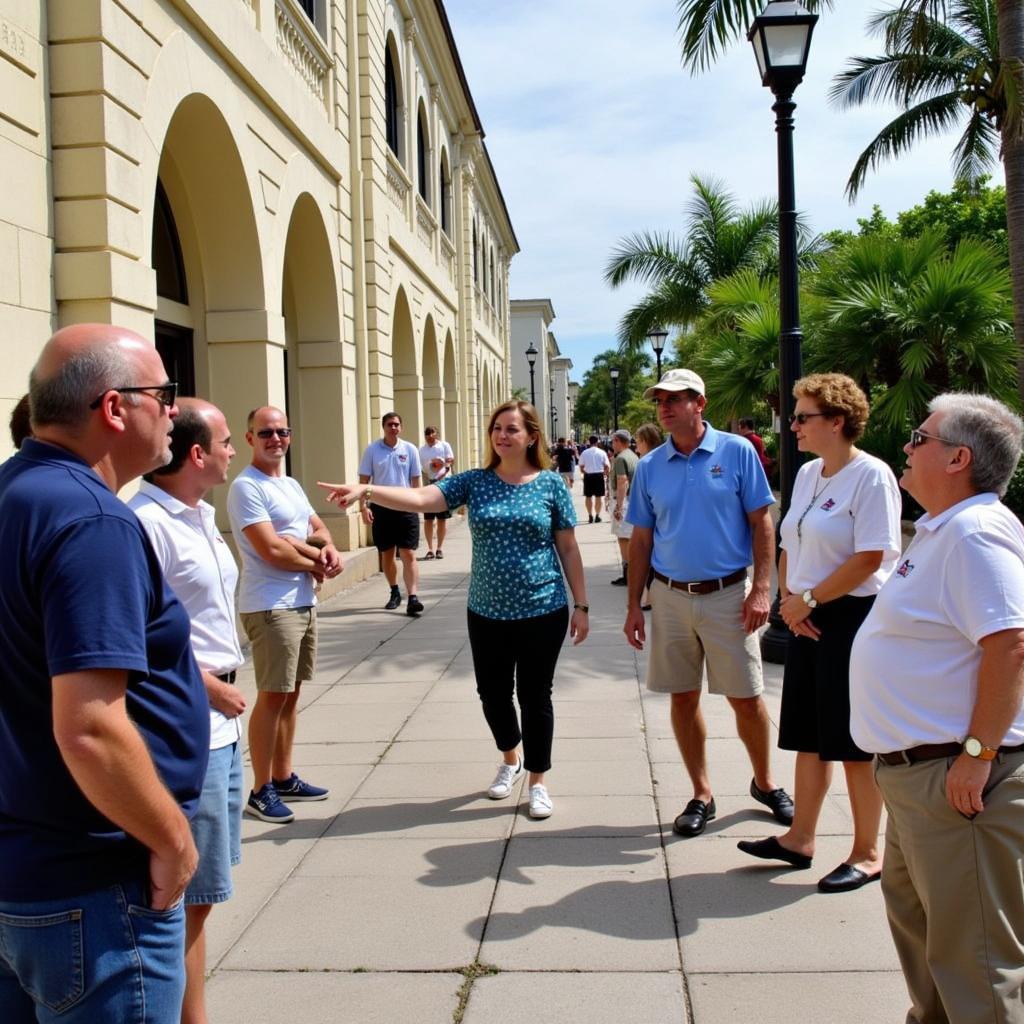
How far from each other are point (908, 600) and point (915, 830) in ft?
1.93

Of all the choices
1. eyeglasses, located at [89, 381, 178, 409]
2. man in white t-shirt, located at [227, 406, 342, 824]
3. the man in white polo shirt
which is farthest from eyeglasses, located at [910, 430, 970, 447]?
man in white t-shirt, located at [227, 406, 342, 824]

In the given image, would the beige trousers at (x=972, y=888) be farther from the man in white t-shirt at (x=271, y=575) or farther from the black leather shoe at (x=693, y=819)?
the man in white t-shirt at (x=271, y=575)

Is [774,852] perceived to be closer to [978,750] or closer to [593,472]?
[978,750]

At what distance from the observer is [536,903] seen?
3.84 metres

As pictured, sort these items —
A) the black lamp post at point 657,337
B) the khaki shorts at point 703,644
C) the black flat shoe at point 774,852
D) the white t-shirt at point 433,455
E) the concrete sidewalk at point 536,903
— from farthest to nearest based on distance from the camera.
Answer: the black lamp post at point 657,337 < the white t-shirt at point 433,455 < the khaki shorts at point 703,644 < the black flat shoe at point 774,852 < the concrete sidewalk at point 536,903

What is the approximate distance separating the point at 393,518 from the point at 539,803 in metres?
6.16

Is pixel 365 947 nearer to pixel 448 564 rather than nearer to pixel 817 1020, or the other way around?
pixel 817 1020

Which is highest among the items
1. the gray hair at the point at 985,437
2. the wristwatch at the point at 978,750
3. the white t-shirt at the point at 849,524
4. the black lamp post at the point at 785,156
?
the black lamp post at the point at 785,156

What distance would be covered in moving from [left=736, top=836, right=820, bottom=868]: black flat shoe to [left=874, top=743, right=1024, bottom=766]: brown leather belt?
61.5 inches

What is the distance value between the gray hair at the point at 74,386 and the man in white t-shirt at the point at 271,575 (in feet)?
9.01

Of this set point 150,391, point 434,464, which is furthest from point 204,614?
point 434,464

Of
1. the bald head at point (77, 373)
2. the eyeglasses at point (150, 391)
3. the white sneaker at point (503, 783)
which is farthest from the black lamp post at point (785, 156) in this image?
the bald head at point (77, 373)

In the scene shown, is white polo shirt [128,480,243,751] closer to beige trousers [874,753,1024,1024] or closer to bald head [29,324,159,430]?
bald head [29,324,159,430]

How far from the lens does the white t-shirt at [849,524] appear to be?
376cm
